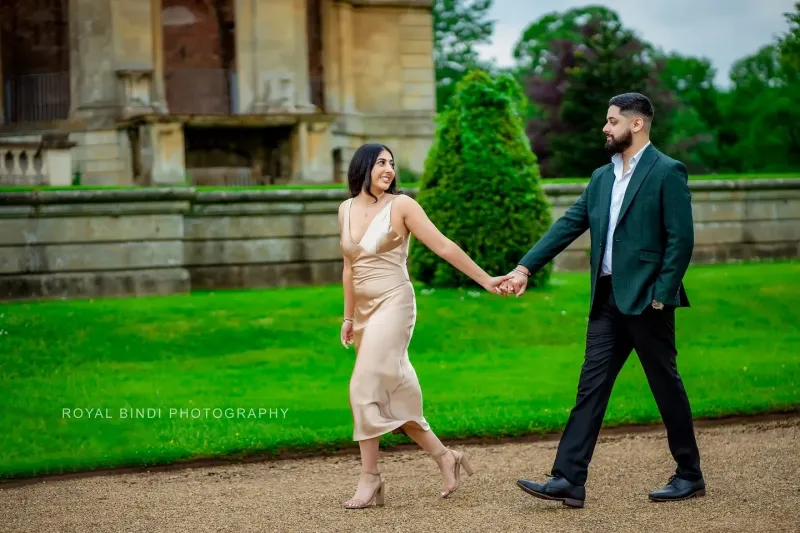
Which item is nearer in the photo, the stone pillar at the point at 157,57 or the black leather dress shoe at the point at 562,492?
the black leather dress shoe at the point at 562,492

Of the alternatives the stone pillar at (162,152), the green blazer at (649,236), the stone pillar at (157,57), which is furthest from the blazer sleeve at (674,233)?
the stone pillar at (157,57)

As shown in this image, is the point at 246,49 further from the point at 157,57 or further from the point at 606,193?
the point at 606,193

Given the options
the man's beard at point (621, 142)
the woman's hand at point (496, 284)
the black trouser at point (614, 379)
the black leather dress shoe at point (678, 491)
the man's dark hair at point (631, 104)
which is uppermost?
the man's dark hair at point (631, 104)

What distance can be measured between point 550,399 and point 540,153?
34.5 m

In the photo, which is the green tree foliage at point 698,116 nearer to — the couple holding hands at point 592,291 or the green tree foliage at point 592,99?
the green tree foliage at point 592,99

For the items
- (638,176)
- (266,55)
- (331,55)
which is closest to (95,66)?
(266,55)

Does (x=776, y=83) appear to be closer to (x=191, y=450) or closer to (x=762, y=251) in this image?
(x=762, y=251)

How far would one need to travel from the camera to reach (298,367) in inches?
464

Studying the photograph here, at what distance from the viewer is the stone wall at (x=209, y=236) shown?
14422mm

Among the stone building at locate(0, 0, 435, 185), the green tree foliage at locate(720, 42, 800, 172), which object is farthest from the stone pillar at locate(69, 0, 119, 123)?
the green tree foliage at locate(720, 42, 800, 172)

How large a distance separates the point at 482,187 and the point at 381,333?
770 cm

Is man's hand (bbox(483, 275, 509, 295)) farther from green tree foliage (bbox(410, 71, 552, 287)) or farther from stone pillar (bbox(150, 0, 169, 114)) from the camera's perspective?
stone pillar (bbox(150, 0, 169, 114))

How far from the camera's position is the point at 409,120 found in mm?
30969

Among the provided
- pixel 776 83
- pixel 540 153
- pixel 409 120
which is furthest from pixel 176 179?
pixel 776 83
